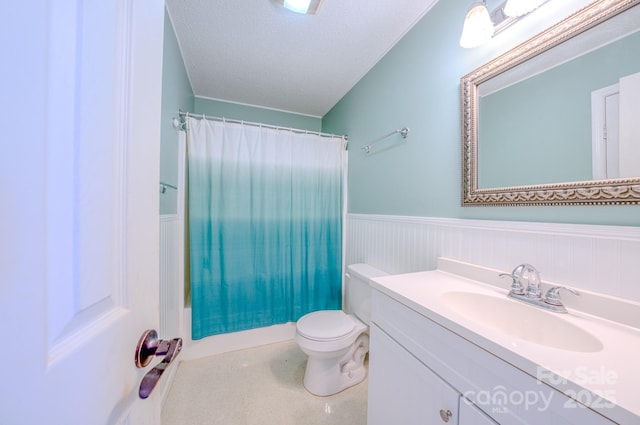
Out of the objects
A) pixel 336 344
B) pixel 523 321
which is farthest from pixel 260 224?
pixel 523 321

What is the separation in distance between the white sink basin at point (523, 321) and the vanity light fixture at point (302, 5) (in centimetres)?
160

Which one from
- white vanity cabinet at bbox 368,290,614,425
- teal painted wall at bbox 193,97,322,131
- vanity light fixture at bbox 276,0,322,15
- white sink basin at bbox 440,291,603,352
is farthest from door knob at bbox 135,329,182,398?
teal painted wall at bbox 193,97,322,131

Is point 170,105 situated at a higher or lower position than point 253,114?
lower

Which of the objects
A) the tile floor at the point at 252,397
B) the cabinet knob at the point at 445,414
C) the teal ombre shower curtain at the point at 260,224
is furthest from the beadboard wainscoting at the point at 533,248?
the tile floor at the point at 252,397

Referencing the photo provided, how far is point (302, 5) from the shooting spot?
1.26 metres

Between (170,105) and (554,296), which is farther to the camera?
(170,105)

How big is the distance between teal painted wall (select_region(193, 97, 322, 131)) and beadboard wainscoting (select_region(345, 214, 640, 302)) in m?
1.72

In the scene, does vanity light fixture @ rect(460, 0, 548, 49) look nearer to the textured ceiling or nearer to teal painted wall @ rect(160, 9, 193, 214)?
the textured ceiling

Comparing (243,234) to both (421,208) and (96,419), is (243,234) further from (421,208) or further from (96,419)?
(96,419)

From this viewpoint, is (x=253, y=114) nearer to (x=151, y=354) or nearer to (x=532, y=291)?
(x=151, y=354)

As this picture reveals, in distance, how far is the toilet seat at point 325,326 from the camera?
136cm

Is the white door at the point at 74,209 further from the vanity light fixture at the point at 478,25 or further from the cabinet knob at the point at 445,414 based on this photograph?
the vanity light fixture at the point at 478,25

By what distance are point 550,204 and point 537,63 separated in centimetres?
56

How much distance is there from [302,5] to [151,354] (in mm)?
1662
